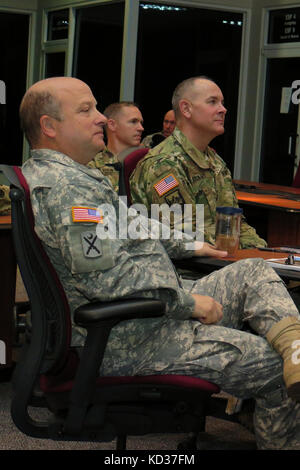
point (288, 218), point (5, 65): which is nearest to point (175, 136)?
point (288, 218)

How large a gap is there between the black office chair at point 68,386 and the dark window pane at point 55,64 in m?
8.91

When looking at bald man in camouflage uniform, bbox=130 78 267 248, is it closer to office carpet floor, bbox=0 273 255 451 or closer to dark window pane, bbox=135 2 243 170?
office carpet floor, bbox=0 273 255 451

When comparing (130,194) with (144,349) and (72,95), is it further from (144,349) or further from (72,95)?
(144,349)

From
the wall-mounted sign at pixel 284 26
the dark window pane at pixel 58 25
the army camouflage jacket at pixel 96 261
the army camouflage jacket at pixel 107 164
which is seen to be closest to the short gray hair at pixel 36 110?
the army camouflage jacket at pixel 96 261

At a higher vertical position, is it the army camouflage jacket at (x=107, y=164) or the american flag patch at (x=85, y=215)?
the army camouflage jacket at (x=107, y=164)

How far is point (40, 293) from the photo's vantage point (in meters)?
1.84

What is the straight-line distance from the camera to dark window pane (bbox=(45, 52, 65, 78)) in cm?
1047

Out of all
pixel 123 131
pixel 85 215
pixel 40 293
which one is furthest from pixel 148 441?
pixel 123 131

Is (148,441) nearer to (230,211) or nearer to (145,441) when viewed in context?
(145,441)

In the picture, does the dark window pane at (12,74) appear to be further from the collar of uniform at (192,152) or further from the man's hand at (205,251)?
the man's hand at (205,251)

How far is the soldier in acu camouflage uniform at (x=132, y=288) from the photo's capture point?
5.98 ft

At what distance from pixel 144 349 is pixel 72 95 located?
0.71m

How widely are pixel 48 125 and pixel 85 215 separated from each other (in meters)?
0.35

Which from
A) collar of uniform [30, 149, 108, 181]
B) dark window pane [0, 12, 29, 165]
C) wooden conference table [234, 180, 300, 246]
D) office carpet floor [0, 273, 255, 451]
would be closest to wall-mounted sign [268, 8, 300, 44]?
dark window pane [0, 12, 29, 165]
